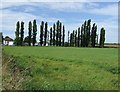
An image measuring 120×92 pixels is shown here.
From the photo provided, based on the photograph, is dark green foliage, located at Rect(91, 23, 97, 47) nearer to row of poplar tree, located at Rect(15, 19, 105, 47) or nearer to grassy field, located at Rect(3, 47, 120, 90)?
row of poplar tree, located at Rect(15, 19, 105, 47)

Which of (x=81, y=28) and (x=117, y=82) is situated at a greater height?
(x=81, y=28)

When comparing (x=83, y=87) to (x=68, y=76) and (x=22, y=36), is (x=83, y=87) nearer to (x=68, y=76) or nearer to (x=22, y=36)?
(x=68, y=76)

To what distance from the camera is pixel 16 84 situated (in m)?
11.0

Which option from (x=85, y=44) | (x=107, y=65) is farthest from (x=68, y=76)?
(x=85, y=44)

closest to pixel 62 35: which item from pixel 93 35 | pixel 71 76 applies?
pixel 93 35

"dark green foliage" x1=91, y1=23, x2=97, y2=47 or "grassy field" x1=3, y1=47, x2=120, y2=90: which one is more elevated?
"dark green foliage" x1=91, y1=23, x2=97, y2=47

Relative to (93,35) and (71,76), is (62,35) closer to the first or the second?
(93,35)

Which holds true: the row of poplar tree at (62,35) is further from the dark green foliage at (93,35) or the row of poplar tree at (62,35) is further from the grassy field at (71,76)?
Answer: the grassy field at (71,76)

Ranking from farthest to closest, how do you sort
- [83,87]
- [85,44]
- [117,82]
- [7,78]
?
[85,44] < [117,82] < [83,87] < [7,78]

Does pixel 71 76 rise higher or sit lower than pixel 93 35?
lower

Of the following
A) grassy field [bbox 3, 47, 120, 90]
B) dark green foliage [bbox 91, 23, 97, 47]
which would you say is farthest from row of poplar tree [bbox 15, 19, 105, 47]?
grassy field [bbox 3, 47, 120, 90]

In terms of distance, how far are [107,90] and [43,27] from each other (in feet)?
204

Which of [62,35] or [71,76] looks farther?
[62,35]

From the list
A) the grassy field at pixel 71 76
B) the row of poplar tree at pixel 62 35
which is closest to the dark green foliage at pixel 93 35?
the row of poplar tree at pixel 62 35
